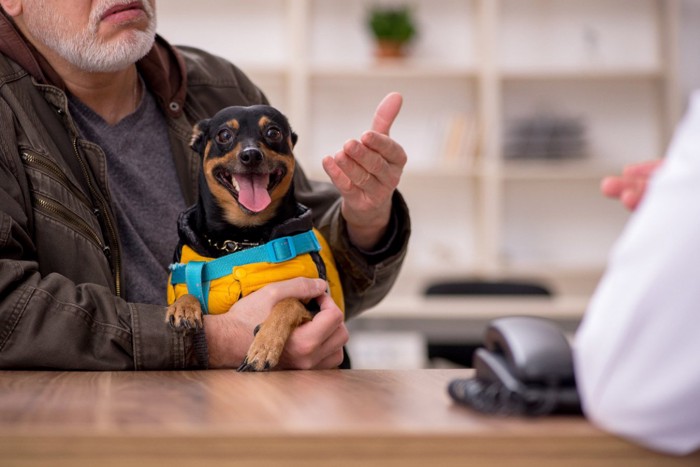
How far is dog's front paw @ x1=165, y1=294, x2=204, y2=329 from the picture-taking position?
1254mm

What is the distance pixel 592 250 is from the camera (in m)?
4.85

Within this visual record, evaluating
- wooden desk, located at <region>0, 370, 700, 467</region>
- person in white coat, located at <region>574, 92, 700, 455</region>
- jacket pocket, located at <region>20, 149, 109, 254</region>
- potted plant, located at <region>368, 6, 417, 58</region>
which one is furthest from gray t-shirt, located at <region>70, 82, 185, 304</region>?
potted plant, located at <region>368, 6, 417, 58</region>

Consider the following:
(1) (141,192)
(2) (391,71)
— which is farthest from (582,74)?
(1) (141,192)

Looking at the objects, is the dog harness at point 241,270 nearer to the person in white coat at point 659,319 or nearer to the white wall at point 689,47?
the person in white coat at point 659,319

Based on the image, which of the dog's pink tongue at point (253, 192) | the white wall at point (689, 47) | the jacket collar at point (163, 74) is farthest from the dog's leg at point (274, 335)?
the white wall at point (689, 47)

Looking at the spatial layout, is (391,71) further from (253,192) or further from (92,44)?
(253,192)

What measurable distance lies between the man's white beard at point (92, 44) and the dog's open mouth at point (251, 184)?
1.07 ft

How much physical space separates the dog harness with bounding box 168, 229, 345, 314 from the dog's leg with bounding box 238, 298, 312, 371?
5 centimetres

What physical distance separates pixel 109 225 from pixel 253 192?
0.90 ft

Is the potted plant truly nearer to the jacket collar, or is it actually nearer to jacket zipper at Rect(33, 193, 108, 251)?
the jacket collar

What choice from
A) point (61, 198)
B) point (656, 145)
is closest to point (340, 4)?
point (656, 145)

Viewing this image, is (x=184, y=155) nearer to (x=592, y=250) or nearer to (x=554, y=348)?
(x=554, y=348)

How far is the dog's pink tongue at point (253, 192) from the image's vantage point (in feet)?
4.68

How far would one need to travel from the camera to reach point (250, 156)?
1.45m
